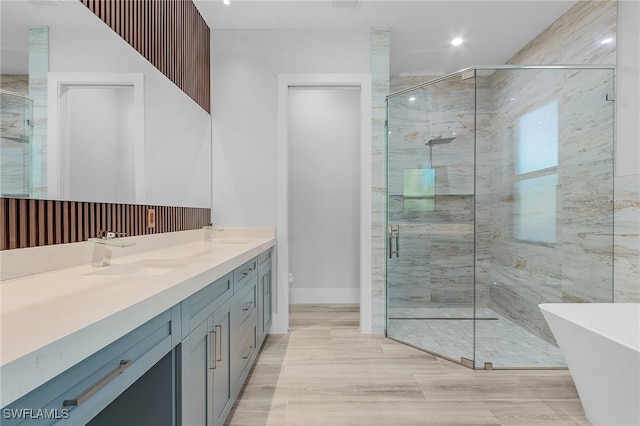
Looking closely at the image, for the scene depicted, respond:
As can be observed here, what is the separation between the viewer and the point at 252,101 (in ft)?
10.2

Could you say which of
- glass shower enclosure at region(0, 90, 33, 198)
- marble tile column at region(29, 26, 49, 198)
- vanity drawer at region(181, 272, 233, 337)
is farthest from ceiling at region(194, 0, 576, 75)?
vanity drawer at region(181, 272, 233, 337)

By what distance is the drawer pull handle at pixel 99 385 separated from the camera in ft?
2.11

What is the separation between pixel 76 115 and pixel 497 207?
10.4 feet

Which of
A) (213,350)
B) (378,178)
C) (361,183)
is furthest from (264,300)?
(378,178)

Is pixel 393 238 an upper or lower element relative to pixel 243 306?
upper

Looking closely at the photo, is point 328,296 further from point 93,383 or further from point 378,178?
point 93,383

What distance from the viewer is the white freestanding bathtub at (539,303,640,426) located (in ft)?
4.49

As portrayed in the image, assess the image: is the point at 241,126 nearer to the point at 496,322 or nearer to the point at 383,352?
the point at 383,352

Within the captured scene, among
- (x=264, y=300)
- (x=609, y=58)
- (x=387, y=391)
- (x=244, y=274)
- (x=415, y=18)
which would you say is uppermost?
(x=415, y=18)

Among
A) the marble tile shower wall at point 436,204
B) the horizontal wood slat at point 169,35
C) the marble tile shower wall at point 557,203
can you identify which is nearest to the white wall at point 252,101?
the horizontal wood slat at point 169,35

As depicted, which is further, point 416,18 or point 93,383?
point 416,18

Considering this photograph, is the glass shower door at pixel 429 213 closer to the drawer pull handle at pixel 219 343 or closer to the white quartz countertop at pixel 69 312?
the drawer pull handle at pixel 219 343

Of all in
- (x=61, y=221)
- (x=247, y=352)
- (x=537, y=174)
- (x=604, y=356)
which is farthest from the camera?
(x=537, y=174)

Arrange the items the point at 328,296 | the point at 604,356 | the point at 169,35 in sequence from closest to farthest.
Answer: the point at 604,356 → the point at 169,35 → the point at 328,296
